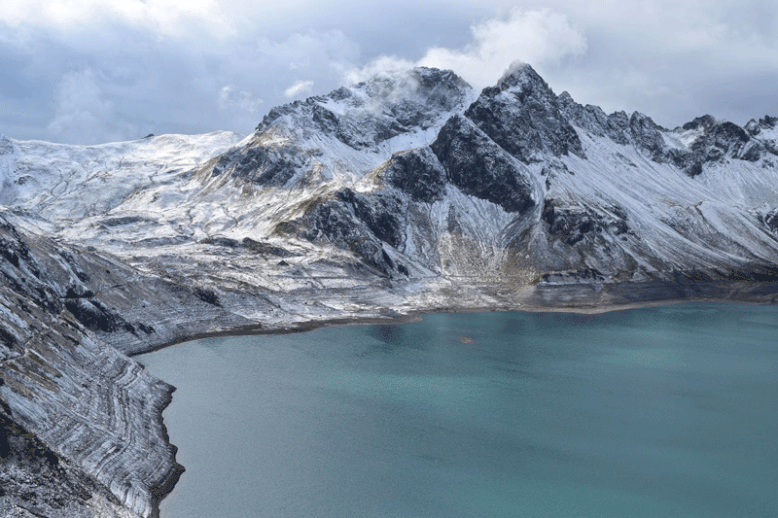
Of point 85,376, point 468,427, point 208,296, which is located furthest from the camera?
point 208,296

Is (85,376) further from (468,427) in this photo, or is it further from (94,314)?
(468,427)

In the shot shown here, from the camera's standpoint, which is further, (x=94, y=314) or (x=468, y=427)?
(x=94, y=314)

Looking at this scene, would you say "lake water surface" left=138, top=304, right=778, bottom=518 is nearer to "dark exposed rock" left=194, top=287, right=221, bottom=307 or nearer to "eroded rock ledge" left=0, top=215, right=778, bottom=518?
"eroded rock ledge" left=0, top=215, right=778, bottom=518

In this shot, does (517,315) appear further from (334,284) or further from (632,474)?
(632,474)

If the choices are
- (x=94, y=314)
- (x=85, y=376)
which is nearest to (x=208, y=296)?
(x=94, y=314)

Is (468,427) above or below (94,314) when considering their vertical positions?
below

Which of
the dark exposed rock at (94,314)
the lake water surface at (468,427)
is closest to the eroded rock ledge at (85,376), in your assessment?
the dark exposed rock at (94,314)

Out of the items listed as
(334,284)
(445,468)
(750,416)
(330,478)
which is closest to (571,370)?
(750,416)

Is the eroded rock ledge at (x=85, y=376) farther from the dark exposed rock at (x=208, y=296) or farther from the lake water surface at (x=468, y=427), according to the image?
the lake water surface at (x=468, y=427)
